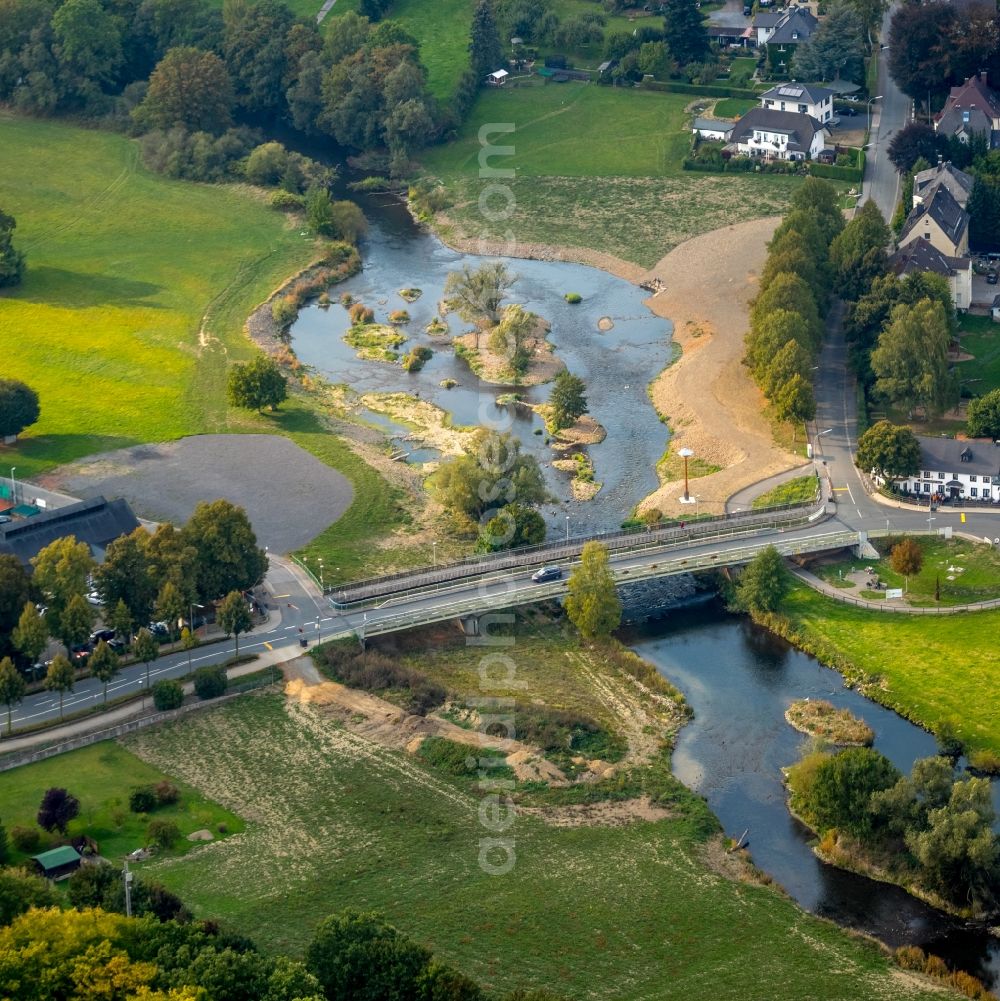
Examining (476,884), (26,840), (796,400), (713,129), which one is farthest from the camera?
(713,129)

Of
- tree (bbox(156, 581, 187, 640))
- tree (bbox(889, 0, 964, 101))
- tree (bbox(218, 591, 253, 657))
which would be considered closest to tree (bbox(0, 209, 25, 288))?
tree (bbox(156, 581, 187, 640))

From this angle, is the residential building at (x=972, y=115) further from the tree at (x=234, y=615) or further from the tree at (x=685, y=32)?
the tree at (x=234, y=615)

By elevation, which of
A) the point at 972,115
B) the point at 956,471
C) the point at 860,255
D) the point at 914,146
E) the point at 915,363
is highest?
the point at 972,115

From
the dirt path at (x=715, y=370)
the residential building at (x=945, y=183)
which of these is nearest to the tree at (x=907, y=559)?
the dirt path at (x=715, y=370)

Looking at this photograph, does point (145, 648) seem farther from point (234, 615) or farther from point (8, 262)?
point (8, 262)

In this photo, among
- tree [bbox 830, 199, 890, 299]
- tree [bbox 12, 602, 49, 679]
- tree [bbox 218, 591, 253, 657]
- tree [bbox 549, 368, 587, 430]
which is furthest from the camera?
tree [bbox 830, 199, 890, 299]

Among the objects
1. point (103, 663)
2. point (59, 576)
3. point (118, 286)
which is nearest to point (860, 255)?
point (118, 286)

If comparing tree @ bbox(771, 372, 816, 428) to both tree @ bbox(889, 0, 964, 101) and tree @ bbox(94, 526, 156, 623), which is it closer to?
tree @ bbox(94, 526, 156, 623)
